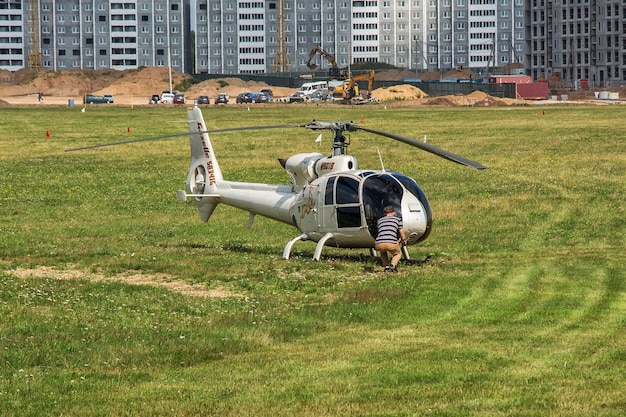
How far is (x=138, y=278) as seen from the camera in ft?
81.2

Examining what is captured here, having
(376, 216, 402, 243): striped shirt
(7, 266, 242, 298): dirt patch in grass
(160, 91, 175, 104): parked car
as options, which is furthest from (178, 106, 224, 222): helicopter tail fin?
(160, 91, 175, 104): parked car

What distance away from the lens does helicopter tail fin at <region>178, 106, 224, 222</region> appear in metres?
30.5

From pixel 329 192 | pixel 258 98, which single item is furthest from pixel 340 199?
pixel 258 98

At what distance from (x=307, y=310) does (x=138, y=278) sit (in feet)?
18.9

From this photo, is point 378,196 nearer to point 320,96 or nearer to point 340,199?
point 340,199

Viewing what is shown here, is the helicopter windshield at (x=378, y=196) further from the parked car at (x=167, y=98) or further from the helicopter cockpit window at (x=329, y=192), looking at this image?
the parked car at (x=167, y=98)

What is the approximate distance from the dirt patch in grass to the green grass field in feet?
0.27

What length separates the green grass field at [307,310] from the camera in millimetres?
14086

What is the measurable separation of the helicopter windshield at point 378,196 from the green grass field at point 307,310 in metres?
1.15

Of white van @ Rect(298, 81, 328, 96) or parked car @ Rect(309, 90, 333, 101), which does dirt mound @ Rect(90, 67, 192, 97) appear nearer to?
white van @ Rect(298, 81, 328, 96)

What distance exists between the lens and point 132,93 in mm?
181750

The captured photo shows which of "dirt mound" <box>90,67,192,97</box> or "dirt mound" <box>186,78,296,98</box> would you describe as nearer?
"dirt mound" <box>186,78,296,98</box>

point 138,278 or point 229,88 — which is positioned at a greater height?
point 229,88

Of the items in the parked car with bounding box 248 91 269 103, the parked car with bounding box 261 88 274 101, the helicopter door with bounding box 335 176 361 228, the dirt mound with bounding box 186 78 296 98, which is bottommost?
the helicopter door with bounding box 335 176 361 228
